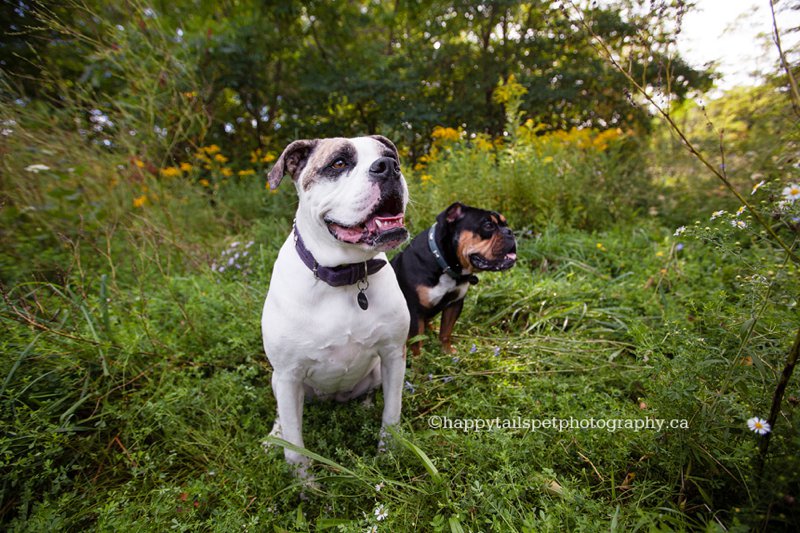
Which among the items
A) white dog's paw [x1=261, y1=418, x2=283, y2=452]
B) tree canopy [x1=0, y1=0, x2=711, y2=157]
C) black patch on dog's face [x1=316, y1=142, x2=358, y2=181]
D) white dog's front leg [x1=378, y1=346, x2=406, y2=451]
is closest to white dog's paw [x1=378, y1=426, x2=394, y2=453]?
white dog's front leg [x1=378, y1=346, x2=406, y2=451]

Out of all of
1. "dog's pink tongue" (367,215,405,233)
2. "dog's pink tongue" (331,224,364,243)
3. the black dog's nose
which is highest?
the black dog's nose

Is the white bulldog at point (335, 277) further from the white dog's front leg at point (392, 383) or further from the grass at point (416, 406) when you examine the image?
the grass at point (416, 406)

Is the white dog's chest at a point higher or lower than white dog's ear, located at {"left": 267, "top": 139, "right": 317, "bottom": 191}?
lower

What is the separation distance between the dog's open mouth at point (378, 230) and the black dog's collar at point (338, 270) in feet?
0.49

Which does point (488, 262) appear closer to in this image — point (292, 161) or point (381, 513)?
point (292, 161)

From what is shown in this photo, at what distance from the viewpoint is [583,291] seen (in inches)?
130

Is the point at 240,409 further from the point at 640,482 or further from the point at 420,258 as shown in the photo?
the point at 640,482

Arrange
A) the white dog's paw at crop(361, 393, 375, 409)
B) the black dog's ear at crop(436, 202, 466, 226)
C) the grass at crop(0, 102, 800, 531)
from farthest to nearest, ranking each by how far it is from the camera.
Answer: the black dog's ear at crop(436, 202, 466, 226)
the white dog's paw at crop(361, 393, 375, 409)
the grass at crop(0, 102, 800, 531)

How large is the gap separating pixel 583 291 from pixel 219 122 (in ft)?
23.8

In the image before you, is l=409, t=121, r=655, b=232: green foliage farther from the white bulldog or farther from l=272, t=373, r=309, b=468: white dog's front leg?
l=272, t=373, r=309, b=468: white dog's front leg

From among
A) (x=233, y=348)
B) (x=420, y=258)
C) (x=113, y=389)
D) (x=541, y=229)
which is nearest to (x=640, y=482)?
(x=420, y=258)

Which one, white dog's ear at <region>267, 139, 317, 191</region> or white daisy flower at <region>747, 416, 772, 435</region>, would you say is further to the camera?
white dog's ear at <region>267, 139, 317, 191</region>

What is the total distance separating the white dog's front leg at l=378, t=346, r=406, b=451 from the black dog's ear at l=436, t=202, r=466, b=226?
1.14m

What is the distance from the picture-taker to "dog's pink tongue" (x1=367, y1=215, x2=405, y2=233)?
162 cm
